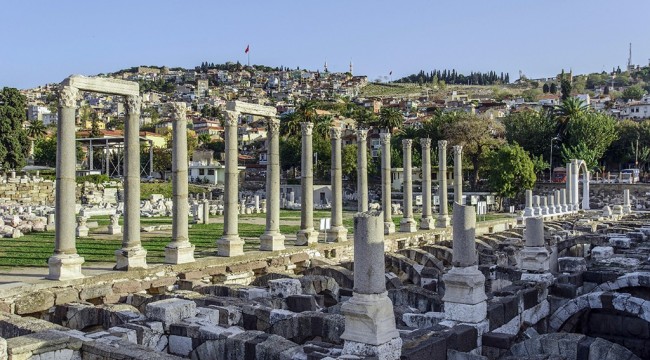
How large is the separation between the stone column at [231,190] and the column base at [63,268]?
5.53 metres

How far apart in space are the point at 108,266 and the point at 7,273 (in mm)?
2664

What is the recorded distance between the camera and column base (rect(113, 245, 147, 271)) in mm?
17156

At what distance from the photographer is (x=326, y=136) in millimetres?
85062

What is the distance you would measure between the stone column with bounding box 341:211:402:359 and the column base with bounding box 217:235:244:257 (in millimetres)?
11134

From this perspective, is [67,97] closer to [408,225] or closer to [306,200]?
[306,200]

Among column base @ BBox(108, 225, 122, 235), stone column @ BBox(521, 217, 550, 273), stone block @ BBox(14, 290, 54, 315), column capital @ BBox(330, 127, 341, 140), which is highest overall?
column capital @ BBox(330, 127, 341, 140)

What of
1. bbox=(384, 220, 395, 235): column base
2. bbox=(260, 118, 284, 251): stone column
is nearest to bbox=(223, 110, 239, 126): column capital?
bbox=(260, 118, 284, 251): stone column

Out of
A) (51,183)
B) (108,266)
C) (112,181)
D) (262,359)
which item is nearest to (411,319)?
(262,359)

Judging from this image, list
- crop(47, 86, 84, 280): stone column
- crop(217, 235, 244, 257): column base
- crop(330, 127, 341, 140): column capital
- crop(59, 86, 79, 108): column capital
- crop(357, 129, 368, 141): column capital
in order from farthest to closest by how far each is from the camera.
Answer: crop(357, 129, 368, 141): column capital
crop(330, 127, 341, 140): column capital
crop(217, 235, 244, 257): column base
crop(59, 86, 79, 108): column capital
crop(47, 86, 84, 280): stone column

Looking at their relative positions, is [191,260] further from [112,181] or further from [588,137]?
[588,137]

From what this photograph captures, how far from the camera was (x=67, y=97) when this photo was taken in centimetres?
1623

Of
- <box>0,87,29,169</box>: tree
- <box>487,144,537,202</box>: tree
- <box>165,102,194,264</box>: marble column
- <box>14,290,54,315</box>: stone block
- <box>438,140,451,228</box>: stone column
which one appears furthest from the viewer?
<box>0,87,29,169</box>: tree

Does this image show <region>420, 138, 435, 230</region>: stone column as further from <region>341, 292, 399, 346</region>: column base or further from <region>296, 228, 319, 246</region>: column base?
<region>341, 292, 399, 346</region>: column base

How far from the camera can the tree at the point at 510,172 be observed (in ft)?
193
